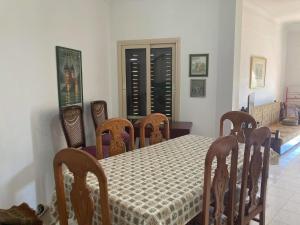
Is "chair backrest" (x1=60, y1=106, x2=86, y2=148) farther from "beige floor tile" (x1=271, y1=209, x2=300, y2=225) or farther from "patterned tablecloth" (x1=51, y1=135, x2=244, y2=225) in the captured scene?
"beige floor tile" (x1=271, y1=209, x2=300, y2=225)

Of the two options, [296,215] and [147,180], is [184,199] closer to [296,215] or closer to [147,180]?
[147,180]

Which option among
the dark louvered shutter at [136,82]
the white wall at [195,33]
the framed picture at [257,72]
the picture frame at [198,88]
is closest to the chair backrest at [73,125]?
the dark louvered shutter at [136,82]

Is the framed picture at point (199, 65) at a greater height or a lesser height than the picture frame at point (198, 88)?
greater

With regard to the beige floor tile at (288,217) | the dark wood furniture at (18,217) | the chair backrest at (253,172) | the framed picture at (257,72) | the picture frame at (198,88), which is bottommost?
the beige floor tile at (288,217)

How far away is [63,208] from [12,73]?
143 centimetres

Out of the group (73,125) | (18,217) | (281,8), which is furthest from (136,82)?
(281,8)

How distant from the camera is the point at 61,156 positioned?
130 cm

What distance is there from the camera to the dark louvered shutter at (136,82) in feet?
12.6

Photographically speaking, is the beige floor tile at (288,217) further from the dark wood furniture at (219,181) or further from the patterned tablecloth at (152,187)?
the dark wood furniture at (219,181)

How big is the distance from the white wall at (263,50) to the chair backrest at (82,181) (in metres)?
3.91

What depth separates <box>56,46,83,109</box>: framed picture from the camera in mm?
2894

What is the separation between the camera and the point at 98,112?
3455mm

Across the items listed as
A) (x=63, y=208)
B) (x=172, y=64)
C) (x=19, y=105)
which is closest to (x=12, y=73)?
(x=19, y=105)

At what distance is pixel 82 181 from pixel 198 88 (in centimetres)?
267
